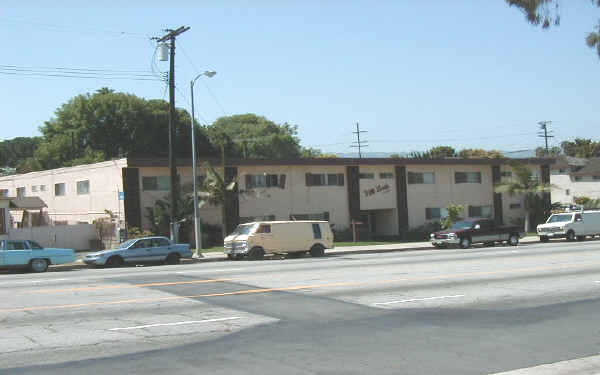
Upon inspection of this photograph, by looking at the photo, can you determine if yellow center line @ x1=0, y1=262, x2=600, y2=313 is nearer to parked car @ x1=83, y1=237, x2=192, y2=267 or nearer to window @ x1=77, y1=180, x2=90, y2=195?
parked car @ x1=83, y1=237, x2=192, y2=267

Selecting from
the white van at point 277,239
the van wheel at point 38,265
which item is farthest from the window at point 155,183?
the van wheel at point 38,265

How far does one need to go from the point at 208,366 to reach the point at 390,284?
990cm

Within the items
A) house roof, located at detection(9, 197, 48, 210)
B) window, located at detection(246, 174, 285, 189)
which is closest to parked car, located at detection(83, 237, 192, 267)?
window, located at detection(246, 174, 285, 189)

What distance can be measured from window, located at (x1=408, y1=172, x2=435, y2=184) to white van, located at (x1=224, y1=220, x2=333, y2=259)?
17500mm

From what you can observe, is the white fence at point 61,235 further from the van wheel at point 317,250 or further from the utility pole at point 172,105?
the van wheel at point 317,250

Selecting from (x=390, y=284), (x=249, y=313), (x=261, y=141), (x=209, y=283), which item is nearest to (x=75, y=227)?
(x=209, y=283)

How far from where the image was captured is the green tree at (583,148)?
4478 inches

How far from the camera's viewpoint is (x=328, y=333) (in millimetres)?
11148

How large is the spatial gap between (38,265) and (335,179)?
77.1 feet

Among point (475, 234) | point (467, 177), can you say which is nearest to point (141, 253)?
point (475, 234)

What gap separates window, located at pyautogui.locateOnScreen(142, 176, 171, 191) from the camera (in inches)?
1549

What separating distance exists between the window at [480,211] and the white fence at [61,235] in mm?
26669

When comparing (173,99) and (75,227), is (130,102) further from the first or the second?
(173,99)

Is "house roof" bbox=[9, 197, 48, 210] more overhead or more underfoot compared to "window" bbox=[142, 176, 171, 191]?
more underfoot
